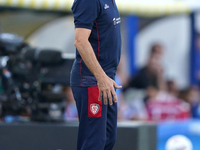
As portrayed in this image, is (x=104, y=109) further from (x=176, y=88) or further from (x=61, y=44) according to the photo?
(x=176, y=88)

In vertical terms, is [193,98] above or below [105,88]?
below

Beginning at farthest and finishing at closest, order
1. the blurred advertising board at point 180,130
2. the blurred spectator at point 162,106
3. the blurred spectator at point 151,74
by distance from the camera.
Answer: the blurred spectator at point 151,74
the blurred spectator at point 162,106
the blurred advertising board at point 180,130

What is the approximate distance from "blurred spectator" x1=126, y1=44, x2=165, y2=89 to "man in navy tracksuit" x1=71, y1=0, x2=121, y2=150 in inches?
255

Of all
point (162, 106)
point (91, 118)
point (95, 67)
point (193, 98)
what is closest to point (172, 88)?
point (193, 98)

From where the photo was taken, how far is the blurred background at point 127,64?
4.69m

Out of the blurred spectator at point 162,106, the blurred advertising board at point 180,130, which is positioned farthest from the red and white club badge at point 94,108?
the blurred spectator at point 162,106

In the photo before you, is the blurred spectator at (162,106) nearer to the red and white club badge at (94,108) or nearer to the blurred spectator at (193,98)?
the blurred spectator at (193,98)

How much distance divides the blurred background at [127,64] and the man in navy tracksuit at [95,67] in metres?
1.48

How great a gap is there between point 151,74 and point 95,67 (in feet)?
22.7

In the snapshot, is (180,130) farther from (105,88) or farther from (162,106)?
(105,88)

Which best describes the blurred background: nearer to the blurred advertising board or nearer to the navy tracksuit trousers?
the blurred advertising board

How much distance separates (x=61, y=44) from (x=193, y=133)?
3.51 metres

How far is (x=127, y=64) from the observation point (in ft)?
34.2

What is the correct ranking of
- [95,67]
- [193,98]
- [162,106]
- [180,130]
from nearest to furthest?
1. [95,67]
2. [180,130]
3. [162,106]
4. [193,98]
